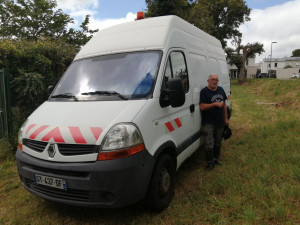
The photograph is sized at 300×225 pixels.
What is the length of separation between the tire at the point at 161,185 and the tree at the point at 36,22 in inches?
642

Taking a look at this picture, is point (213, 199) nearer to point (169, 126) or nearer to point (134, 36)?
point (169, 126)

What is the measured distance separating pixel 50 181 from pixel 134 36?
2.30 m

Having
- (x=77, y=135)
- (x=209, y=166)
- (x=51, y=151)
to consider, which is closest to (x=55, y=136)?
(x=51, y=151)

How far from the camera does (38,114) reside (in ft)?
10.2

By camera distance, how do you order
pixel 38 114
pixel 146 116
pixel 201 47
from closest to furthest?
pixel 146 116 < pixel 38 114 < pixel 201 47

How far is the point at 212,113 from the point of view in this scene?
4262 mm

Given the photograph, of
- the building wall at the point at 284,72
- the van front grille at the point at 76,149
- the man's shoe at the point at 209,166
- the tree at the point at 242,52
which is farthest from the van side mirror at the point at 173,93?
the building wall at the point at 284,72

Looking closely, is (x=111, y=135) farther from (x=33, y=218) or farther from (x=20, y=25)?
(x=20, y=25)

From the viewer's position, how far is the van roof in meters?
3.38

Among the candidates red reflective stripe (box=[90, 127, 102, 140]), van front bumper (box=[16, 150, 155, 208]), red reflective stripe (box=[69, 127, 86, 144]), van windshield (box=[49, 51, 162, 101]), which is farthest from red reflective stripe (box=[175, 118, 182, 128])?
red reflective stripe (box=[69, 127, 86, 144])

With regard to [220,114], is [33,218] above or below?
below

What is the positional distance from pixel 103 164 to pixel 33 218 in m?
1.43

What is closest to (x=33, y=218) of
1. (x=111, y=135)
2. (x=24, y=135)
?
(x=24, y=135)

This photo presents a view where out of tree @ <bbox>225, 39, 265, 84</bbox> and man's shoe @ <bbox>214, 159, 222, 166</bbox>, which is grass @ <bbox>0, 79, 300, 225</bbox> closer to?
man's shoe @ <bbox>214, 159, 222, 166</bbox>
